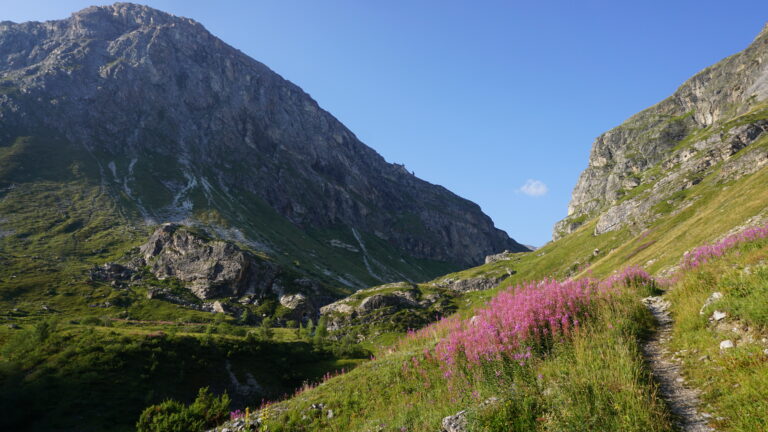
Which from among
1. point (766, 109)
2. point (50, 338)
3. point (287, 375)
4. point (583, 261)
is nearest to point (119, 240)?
point (50, 338)

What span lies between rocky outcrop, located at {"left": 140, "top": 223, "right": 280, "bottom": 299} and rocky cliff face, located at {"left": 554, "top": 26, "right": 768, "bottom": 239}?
11823 centimetres

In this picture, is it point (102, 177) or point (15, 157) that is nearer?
point (15, 157)

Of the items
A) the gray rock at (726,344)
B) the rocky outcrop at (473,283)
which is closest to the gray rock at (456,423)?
the gray rock at (726,344)

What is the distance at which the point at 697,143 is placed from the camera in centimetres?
13288

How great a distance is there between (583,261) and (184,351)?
96383 mm

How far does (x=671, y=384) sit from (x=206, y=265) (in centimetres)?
13640

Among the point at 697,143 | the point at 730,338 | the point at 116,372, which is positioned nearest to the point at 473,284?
the point at 697,143

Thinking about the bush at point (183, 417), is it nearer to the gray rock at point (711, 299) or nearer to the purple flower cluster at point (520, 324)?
the purple flower cluster at point (520, 324)

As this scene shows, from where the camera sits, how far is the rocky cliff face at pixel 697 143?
10419 centimetres

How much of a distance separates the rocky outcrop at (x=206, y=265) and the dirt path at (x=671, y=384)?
4873 inches

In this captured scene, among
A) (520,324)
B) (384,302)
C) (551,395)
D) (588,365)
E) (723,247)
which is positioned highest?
(723,247)

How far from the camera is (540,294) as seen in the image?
36.6 feet

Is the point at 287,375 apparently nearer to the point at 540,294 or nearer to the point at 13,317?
the point at 540,294

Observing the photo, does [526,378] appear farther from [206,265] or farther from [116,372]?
[206,265]
